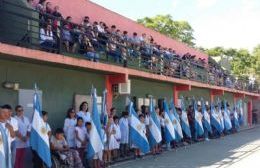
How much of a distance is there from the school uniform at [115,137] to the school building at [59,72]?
1.50 metres

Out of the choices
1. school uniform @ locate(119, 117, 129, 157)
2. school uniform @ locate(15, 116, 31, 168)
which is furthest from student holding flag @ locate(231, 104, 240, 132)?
school uniform @ locate(15, 116, 31, 168)

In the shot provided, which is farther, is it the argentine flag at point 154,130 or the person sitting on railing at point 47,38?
the argentine flag at point 154,130

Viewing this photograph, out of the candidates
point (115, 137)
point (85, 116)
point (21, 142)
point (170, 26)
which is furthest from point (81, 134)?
point (170, 26)

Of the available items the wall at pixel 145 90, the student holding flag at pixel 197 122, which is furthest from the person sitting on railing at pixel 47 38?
the student holding flag at pixel 197 122

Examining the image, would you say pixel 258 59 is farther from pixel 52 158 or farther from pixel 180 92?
pixel 52 158

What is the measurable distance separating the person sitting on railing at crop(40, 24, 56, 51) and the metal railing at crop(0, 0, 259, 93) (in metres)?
0.03

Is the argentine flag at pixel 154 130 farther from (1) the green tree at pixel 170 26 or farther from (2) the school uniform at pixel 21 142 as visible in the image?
(1) the green tree at pixel 170 26

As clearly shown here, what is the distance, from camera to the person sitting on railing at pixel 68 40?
1322 cm

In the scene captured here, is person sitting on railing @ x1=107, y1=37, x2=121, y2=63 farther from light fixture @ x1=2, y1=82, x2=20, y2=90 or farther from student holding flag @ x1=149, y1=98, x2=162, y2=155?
light fixture @ x1=2, y1=82, x2=20, y2=90

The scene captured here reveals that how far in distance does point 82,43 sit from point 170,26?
42414 mm

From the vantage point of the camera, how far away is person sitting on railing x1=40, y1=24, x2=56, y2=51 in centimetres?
1207

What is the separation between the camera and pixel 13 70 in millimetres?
11820

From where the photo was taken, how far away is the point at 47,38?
12.1 metres

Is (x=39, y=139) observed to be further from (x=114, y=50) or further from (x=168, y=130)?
(x=168, y=130)
